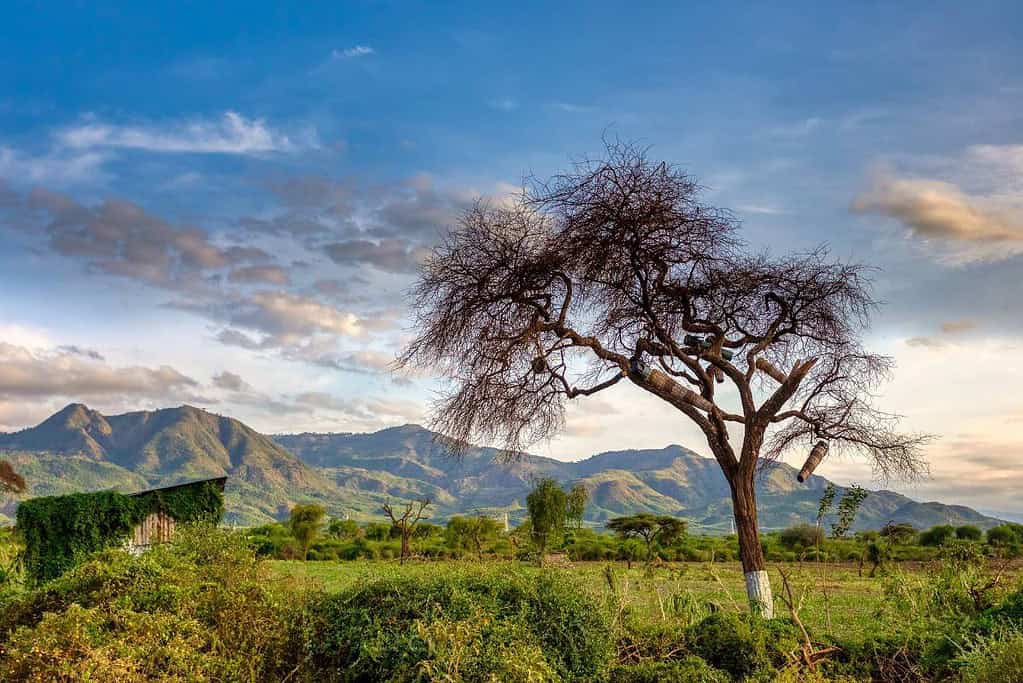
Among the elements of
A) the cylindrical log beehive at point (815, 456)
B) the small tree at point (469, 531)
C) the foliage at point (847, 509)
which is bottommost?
the small tree at point (469, 531)

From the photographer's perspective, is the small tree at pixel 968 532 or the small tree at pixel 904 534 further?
the small tree at pixel 968 532

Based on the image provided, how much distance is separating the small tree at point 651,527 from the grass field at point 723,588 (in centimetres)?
263

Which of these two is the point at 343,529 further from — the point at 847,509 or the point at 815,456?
the point at 847,509

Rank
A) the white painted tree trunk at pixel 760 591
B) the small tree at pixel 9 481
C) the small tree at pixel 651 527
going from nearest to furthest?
the white painted tree trunk at pixel 760 591, the small tree at pixel 651 527, the small tree at pixel 9 481

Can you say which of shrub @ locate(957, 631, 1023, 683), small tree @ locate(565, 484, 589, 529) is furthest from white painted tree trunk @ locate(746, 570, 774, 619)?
→ small tree @ locate(565, 484, 589, 529)

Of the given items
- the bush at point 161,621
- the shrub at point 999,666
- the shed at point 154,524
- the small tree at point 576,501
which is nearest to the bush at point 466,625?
the bush at point 161,621

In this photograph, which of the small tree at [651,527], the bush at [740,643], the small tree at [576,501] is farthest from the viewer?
the small tree at [651,527]

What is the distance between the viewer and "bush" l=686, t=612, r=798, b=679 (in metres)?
7.64

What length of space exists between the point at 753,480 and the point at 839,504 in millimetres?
1256

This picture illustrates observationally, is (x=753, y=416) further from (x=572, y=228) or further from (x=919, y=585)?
(x=572, y=228)

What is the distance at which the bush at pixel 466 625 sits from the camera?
19.3 feet

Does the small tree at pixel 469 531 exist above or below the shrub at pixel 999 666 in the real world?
below

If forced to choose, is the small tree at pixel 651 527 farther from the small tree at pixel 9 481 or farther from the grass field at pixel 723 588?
the small tree at pixel 9 481

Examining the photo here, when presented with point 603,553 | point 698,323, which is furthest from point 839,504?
point 603,553
